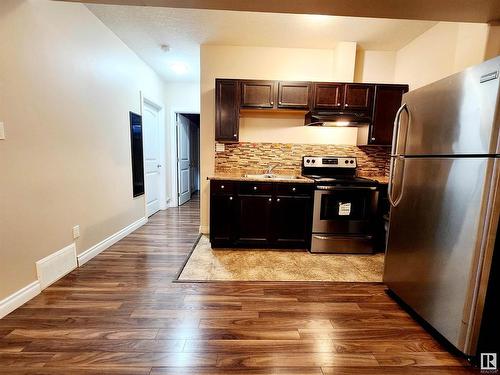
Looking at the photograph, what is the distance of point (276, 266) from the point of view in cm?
254

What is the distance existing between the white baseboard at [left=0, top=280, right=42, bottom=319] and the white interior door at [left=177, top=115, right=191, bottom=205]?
11.6 feet

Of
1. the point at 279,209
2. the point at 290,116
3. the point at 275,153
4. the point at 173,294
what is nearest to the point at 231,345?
the point at 173,294

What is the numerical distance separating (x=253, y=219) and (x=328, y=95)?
6.09 feet

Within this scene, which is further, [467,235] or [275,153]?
[275,153]

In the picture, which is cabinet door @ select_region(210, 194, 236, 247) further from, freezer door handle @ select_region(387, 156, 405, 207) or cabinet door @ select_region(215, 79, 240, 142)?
freezer door handle @ select_region(387, 156, 405, 207)

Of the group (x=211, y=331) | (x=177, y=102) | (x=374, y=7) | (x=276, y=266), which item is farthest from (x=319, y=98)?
(x=177, y=102)

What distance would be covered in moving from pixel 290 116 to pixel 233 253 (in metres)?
2.05

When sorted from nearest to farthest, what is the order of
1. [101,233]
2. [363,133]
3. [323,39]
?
[101,233], [323,39], [363,133]

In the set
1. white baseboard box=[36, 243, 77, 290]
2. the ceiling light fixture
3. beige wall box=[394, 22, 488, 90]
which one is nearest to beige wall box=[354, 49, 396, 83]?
beige wall box=[394, 22, 488, 90]

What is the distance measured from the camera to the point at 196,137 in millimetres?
7234

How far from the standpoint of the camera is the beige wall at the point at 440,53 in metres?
2.11

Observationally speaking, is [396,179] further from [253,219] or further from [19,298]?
[19,298]

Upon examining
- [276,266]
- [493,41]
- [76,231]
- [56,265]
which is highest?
[493,41]

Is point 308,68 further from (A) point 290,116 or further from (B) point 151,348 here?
(B) point 151,348
